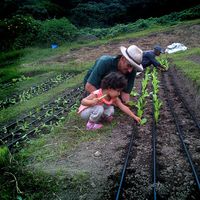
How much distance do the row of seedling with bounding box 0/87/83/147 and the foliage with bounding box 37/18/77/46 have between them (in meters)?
13.6

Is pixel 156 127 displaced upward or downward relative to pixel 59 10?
downward

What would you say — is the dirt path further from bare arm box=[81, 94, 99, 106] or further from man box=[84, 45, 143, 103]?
bare arm box=[81, 94, 99, 106]

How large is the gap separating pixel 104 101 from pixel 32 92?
5.42 metres

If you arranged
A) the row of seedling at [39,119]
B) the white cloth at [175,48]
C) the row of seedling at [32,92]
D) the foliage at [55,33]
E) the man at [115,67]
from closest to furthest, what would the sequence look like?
the man at [115,67] < the row of seedling at [39,119] < the row of seedling at [32,92] < the white cloth at [175,48] < the foliage at [55,33]

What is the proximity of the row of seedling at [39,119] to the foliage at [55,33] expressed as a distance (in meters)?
13.6

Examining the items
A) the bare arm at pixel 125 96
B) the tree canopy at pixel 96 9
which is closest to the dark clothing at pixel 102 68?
the bare arm at pixel 125 96

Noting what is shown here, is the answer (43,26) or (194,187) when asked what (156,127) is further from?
(43,26)

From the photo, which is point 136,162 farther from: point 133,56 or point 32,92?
point 32,92

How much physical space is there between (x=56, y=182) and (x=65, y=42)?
18.6 metres

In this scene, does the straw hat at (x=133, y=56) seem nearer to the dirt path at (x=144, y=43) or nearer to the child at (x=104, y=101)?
the child at (x=104, y=101)

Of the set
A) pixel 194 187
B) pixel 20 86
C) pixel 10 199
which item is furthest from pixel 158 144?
pixel 20 86

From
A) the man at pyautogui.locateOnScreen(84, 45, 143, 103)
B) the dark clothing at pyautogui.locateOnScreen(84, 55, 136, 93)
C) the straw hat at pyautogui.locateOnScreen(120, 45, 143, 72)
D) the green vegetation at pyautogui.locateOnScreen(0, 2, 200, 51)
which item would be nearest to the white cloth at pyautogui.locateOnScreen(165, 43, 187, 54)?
the green vegetation at pyautogui.locateOnScreen(0, 2, 200, 51)

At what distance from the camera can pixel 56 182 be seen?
3420mm

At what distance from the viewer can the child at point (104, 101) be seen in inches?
168
